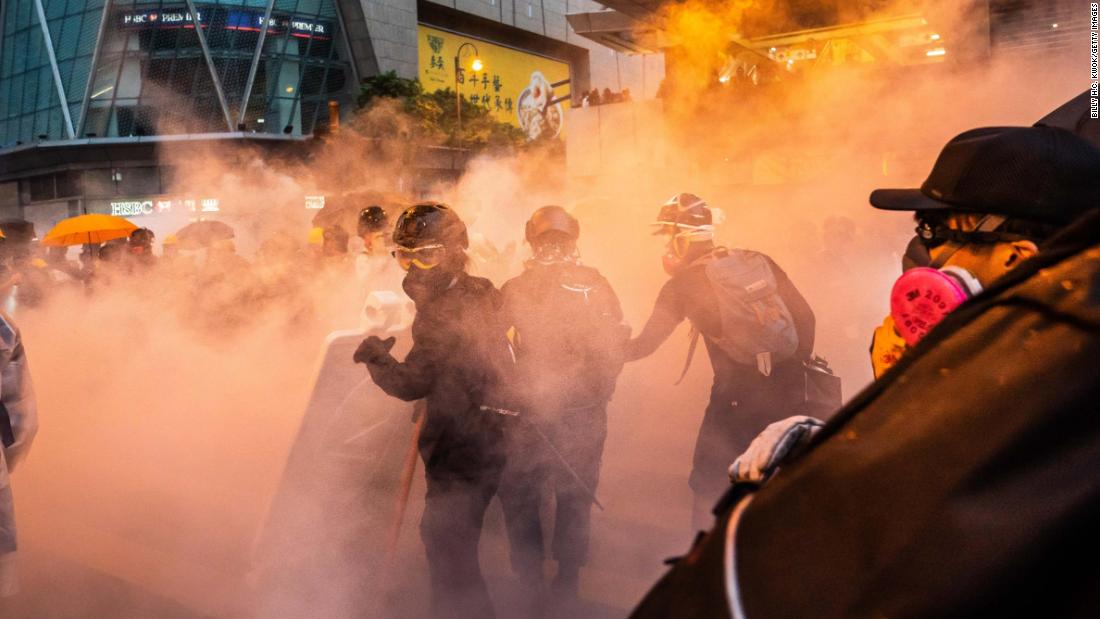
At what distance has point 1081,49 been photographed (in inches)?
311

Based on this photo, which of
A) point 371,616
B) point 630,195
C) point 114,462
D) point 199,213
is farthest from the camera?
point 199,213

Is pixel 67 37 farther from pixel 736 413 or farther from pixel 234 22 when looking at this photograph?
pixel 736 413

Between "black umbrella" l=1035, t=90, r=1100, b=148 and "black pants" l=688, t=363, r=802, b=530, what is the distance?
1388mm

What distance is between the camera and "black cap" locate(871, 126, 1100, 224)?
117 cm

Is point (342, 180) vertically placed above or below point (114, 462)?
above

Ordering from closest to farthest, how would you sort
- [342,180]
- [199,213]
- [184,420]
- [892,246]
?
[184,420], [892,246], [342,180], [199,213]

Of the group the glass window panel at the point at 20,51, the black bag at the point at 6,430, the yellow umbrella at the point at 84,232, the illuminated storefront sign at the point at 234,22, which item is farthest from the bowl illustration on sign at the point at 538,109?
→ the black bag at the point at 6,430

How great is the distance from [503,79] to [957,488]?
125ft

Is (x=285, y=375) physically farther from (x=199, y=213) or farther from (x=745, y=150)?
(x=199, y=213)

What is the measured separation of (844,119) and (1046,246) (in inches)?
347

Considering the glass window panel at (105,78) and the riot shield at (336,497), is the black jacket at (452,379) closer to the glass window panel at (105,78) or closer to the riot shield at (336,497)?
the riot shield at (336,497)

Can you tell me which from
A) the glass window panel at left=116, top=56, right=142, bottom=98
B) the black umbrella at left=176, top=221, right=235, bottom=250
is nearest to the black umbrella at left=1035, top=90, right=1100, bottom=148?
the black umbrella at left=176, top=221, right=235, bottom=250

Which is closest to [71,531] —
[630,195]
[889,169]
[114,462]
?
[114,462]

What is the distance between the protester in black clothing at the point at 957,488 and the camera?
46cm
